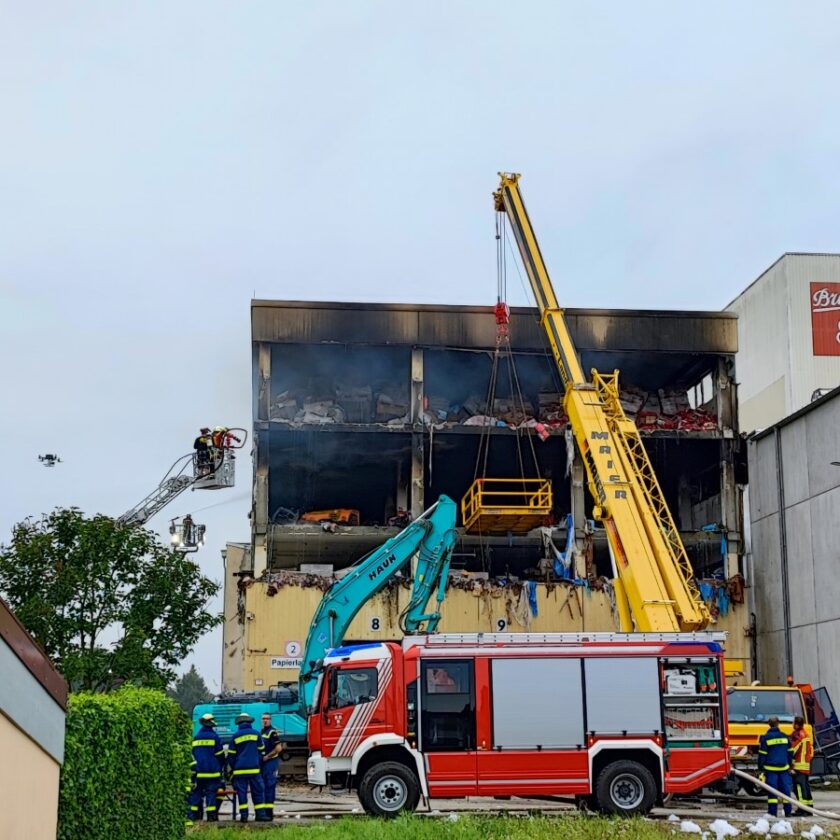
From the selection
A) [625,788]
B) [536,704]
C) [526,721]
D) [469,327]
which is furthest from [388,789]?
[469,327]

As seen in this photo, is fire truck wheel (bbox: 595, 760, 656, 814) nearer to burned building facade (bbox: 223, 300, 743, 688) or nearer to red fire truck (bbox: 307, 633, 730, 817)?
red fire truck (bbox: 307, 633, 730, 817)

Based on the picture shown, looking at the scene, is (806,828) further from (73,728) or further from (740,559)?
(740,559)

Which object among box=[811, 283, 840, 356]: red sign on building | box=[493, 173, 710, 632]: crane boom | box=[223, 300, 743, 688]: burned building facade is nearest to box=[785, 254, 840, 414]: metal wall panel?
box=[811, 283, 840, 356]: red sign on building

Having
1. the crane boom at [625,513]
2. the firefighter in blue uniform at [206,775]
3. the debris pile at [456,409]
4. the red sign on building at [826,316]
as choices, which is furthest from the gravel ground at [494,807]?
the red sign on building at [826,316]

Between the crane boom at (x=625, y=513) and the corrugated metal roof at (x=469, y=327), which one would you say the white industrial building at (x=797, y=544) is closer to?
the corrugated metal roof at (x=469, y=327)

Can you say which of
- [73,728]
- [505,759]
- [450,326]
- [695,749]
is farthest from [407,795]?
[450,326]

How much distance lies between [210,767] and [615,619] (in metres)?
20.8

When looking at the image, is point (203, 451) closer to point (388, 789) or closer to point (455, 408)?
point (455, 408)

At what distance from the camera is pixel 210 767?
18.0m

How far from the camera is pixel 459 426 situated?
124 feet

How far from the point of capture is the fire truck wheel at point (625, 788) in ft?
57.1

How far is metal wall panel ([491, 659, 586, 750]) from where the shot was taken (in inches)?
688

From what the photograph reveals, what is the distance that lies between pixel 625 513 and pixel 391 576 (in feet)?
16.9

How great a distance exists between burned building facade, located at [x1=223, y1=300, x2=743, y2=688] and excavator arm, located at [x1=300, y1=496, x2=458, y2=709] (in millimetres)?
11507
